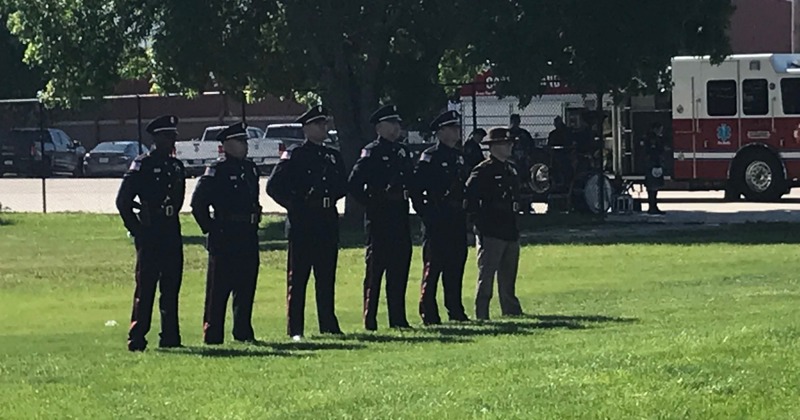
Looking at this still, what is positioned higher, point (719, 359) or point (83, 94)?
point (83, 94)

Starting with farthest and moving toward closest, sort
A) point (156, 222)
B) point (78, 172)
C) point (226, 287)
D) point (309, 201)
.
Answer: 1. point (78, 172)
2. point (309, 201)
3. point (226, 287)
4. point (156, 222)

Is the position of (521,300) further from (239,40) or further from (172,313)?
(239,40)

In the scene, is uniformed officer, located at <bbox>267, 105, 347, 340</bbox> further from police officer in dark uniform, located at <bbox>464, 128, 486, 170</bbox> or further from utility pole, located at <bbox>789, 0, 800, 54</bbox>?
utility pole, located at <bbox>789, 0, 800, 54</bbox>

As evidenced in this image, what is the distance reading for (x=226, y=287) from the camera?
520 inches

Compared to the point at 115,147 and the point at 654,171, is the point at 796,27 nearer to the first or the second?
the point at 654,171

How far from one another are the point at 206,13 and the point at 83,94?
3776 millimetres

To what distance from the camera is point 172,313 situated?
12984 millimetres

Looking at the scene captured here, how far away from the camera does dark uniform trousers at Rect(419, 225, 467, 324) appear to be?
1488 centimetres

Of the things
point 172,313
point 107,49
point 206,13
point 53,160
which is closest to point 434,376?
point 172,313

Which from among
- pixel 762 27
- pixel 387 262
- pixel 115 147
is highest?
pixel 762 27

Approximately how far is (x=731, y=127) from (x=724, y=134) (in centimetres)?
21

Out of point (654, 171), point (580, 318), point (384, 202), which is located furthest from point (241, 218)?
point (654, 171)

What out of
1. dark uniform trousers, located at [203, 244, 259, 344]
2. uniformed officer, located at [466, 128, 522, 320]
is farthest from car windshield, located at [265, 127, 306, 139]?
dark uniform trousers, located at [203, 244, 259, 344]

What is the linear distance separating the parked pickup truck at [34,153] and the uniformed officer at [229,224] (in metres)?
37.4
